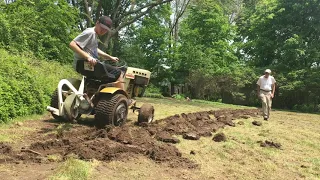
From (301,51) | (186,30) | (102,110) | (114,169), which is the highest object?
(186,30)

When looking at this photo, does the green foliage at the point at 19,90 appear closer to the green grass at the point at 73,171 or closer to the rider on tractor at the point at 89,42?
the rider on tractor at the point at 89,42

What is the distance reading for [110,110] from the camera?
643 centimetres

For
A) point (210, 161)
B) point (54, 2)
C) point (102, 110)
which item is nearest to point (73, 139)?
point (102, 110)

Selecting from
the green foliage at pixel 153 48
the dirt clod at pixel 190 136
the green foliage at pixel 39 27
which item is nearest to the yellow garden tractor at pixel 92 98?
the dirt clod at pixel 190 136

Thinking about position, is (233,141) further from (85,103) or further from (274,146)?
(85,103)

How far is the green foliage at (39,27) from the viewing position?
42.1 feet

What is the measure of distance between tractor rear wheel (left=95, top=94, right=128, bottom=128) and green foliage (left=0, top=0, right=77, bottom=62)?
6561 mm

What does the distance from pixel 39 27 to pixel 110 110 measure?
1025 cm

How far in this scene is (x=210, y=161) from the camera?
500 centimetres

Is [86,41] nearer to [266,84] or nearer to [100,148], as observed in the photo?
[100,148]

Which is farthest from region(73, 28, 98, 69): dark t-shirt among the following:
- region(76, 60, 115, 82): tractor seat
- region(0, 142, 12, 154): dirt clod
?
region(0, 142, 12, 154): dirt clod

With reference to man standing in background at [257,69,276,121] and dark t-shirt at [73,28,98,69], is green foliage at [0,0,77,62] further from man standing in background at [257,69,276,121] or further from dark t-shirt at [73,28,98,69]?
man standing in background at [257,69,276,121]

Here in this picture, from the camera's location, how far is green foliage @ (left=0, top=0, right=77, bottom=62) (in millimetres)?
12843

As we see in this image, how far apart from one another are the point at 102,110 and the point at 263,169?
3.00m
